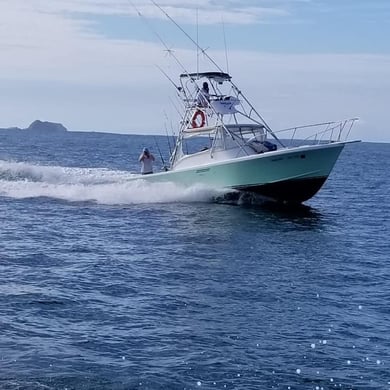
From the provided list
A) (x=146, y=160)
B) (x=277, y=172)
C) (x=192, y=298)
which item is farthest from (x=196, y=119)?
(x=192, y=298)

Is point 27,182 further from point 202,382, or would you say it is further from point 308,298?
point 202,382

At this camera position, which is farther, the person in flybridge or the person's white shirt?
the person in flybridge

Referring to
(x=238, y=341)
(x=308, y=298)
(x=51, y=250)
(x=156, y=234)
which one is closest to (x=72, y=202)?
(x=156, y=234)

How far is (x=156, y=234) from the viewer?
25.2m

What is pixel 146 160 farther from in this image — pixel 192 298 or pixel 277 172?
pixel 192 298

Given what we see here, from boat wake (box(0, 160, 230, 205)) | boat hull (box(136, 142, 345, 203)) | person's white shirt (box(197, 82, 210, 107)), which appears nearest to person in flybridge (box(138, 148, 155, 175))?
boat wake (box(0, 160, 230, 205))

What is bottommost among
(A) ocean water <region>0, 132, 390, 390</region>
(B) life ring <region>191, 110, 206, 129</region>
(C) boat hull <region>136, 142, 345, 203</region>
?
(A) ocean water <region>0, 132, 390, 390</region>

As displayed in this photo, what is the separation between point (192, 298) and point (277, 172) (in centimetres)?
1526

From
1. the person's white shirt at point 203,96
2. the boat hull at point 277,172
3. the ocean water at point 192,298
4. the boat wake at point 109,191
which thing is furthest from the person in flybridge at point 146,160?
the ocean water at point 192,298

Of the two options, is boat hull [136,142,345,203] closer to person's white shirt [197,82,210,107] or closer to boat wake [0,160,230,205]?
boat wake [0,160,230,205]

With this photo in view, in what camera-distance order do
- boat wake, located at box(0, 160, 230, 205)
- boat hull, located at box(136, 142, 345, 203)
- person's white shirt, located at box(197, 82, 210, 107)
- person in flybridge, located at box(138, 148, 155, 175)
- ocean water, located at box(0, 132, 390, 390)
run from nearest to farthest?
ocean water, located at box(0, 132, 390, 390)
boat hull, located at box(136, 142, 345, 203)
boat wake, located at box(0, 160, 230, 205)
person's white shirt, located at box(197, 82, 210, 107)
person in flybridge, located at box(138, 148, 155, 175)

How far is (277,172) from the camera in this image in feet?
102

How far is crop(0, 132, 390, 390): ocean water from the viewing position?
474 inches

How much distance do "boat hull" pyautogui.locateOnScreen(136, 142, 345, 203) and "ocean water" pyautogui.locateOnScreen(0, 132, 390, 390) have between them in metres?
1.10
